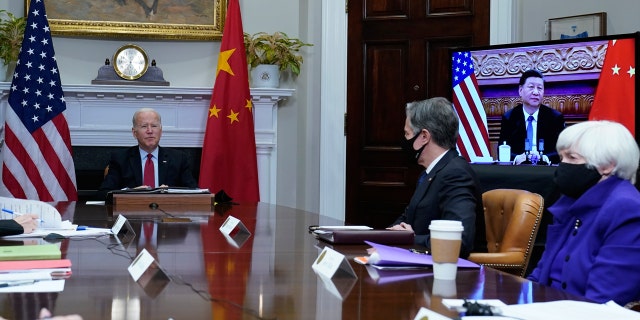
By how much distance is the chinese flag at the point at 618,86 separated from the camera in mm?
A: 5238

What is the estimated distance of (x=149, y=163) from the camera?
5355 mm

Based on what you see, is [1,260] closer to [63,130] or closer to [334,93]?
[63,130]

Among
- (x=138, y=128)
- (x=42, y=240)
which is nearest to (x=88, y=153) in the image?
(x=138, y=128)

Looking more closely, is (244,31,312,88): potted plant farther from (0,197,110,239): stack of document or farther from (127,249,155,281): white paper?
(127,249,155,281): white paper

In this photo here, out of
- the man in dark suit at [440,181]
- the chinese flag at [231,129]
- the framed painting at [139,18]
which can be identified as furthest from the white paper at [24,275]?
the framed painting at [139,18]

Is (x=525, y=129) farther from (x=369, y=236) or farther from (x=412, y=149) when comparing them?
(x=369, y=236)

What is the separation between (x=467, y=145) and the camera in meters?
5.97

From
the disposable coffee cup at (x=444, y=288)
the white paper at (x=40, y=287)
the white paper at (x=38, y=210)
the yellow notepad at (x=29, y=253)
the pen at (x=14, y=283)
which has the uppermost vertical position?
the white paper at (x=38, y=210)

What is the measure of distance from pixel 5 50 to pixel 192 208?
2.95 metres

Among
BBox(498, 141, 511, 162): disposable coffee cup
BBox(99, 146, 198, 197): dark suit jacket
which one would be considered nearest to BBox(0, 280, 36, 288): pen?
BBox(99, 146, 198, 197): dark suit jacket

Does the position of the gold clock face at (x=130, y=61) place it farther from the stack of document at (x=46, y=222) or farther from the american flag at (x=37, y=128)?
the stack of document at (x=46, y=222)

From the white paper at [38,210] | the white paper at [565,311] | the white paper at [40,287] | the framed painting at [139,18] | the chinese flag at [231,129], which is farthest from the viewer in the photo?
the framed painting at [139,18]

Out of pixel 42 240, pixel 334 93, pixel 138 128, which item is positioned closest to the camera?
pixel 42 240

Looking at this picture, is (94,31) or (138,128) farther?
(94,31)
